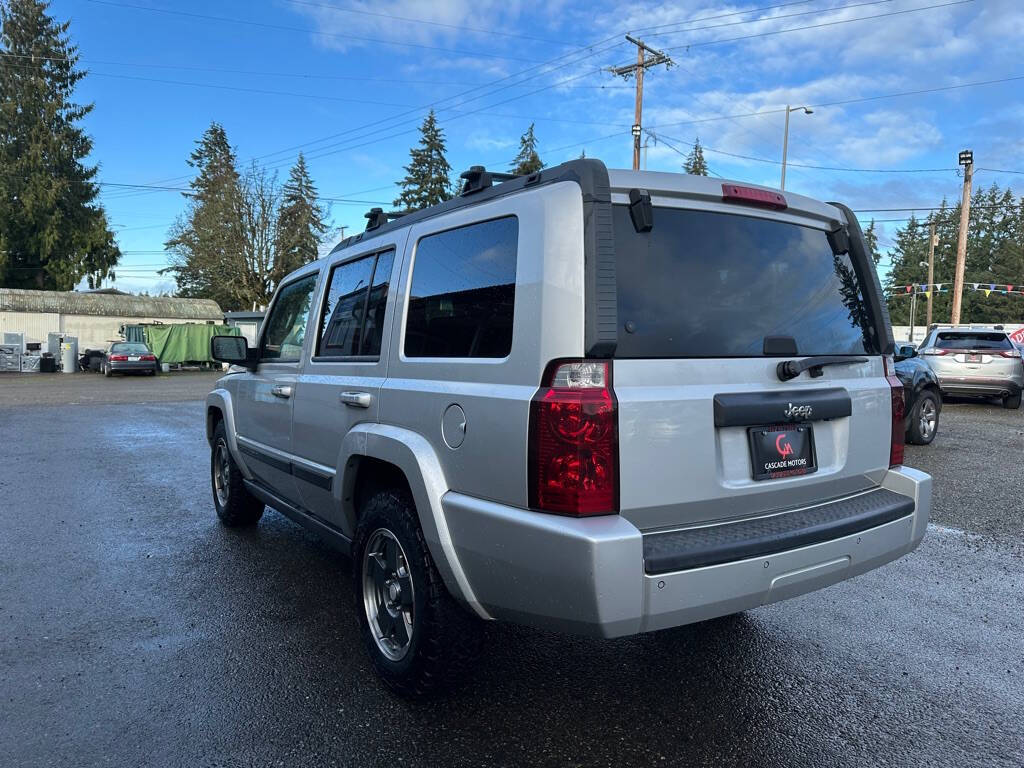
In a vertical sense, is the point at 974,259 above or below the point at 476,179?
above

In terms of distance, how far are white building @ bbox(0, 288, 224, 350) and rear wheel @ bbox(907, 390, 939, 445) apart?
121 ft

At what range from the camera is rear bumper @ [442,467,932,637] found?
213cm

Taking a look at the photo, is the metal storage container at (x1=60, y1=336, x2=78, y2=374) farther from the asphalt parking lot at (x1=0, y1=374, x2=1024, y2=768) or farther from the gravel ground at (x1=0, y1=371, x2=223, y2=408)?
the asphalt parking lot at (x1=0, y1=374, x2=1024, y2=768)

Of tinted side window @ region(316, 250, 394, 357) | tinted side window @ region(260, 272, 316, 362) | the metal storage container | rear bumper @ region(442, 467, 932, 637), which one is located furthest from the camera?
the metal storage container

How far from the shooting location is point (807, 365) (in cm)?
273

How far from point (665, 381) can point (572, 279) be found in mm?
486

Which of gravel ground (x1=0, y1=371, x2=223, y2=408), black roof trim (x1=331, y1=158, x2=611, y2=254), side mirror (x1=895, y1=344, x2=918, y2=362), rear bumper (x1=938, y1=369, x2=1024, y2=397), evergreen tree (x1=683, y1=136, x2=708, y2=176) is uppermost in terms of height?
evergreen tree (x1=683, y1=136, x2=708, y2=176)

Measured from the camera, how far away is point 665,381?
237cm

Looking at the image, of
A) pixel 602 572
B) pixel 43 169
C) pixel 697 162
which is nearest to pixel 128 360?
pixel 43 169

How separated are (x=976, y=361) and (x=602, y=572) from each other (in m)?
14.4

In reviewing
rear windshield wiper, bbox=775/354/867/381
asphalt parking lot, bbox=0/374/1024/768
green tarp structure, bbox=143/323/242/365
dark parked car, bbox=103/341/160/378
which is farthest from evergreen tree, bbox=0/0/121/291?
rear windshield wiper, bbox=775/354/867/381

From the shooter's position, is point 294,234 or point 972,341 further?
point 294,234

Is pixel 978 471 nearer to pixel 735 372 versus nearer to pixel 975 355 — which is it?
pixel 975 355

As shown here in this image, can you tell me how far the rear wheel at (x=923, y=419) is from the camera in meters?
9.36
